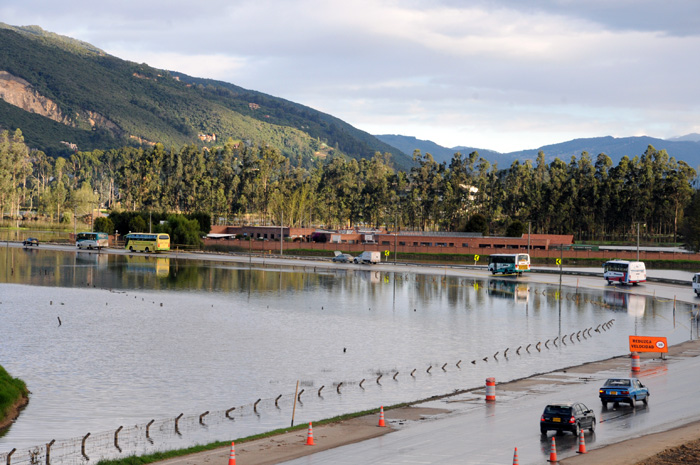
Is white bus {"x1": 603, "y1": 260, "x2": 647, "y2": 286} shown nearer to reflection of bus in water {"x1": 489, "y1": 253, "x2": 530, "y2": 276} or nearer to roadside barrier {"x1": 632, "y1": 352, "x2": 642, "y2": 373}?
reflection of bus in water {"x1": 489, "y1": 253, "x2": 530, "y2": 276}

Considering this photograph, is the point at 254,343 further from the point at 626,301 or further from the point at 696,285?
the point at 696,285

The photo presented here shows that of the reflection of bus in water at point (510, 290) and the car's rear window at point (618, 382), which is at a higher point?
the car's rear window at point (618, 382)

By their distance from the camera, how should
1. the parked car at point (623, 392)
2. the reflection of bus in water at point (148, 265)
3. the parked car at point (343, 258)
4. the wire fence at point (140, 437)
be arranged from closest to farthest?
the wire fence at point (140, 437)
the parked car at point (623, 392)
the reflection of bus in water at point (148, 265)
the parked car at point (343, 258)

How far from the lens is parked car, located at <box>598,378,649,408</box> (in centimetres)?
3819

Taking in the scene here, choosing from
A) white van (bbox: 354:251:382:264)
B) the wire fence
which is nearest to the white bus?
white van (bbox: 354:251:382:264)

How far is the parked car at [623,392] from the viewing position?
38188mm

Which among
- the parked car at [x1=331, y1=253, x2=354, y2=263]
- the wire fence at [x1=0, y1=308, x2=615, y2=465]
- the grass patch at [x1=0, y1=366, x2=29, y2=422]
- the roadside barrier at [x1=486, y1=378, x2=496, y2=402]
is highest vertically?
the parked car at [x1=331, y1=253, x2=354, y2=263]

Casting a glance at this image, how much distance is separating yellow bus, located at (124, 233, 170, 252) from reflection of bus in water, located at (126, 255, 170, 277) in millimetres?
7710

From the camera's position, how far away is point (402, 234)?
182 metres

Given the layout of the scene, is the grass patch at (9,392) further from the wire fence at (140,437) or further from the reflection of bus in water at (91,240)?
the reflection of bus in water at (91,240)

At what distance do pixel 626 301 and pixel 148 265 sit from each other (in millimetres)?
87852

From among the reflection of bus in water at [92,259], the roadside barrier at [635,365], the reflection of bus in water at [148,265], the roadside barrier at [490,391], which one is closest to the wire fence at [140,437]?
the roadside barrier at [490,391]

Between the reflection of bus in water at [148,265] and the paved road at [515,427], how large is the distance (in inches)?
3600

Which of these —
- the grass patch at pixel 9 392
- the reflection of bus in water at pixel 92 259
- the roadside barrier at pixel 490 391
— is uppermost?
the reflection of bus in water at pixel 92 259
